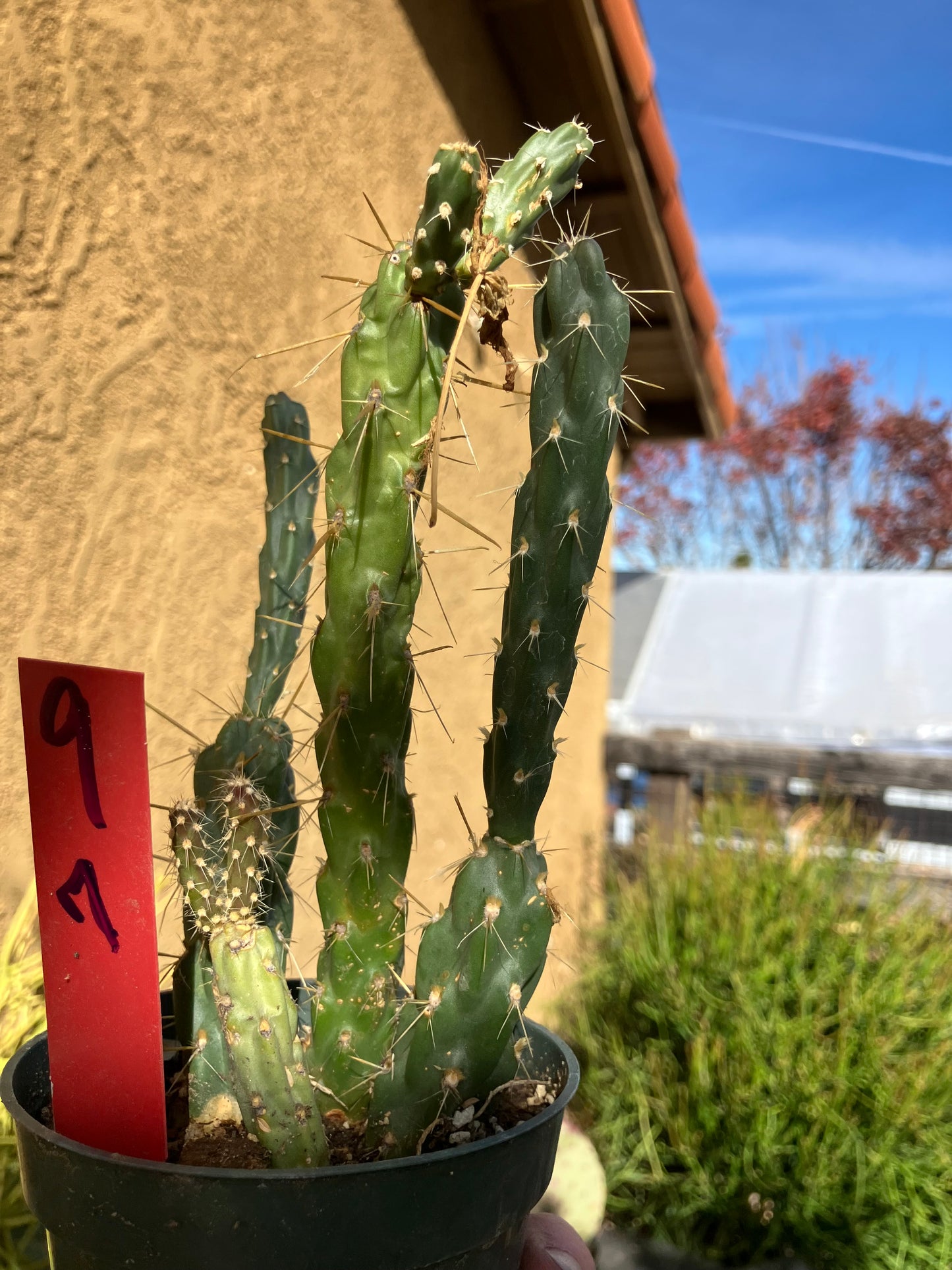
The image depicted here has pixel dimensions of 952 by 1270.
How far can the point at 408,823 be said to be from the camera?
0.81 metres

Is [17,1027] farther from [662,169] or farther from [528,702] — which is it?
[662,169]

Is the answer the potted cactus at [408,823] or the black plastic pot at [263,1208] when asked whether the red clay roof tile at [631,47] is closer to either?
the potted cactus at [408,823]

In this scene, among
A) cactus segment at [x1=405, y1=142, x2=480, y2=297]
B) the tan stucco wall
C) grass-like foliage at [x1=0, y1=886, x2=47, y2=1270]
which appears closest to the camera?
cactus segment at [x1=405, y1=142, x2=480, y2=297]

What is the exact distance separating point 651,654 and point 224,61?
4556 millimetres

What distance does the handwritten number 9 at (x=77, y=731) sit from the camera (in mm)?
623

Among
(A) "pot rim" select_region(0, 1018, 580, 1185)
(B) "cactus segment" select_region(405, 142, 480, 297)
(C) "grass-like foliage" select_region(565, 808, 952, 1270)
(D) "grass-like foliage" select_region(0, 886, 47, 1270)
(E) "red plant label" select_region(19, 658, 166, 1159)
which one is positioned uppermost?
(B) "cactus segment" select_region(405, 142, 480, 297)

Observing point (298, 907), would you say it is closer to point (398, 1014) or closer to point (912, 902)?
point (398, 1014)

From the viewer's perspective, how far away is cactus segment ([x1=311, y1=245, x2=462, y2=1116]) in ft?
2.38

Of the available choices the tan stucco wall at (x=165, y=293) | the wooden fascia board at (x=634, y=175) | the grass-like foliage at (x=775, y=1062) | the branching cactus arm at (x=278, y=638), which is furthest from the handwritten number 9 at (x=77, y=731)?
the grass-like foliage at (x=775, y=1062)

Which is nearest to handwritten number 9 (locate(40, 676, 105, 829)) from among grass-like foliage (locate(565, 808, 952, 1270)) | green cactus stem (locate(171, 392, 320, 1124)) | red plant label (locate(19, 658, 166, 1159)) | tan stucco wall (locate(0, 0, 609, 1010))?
red plant label (locate(19, 658, 166, 1159))

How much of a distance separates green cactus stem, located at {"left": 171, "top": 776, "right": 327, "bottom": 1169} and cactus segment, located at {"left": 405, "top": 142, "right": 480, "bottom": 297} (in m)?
0.43

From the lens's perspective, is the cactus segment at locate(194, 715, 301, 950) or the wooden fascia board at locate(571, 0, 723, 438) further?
the wooden fascia board at locate(571, 0, 723, 438)

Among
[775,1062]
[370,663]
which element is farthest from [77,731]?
[775,1062]

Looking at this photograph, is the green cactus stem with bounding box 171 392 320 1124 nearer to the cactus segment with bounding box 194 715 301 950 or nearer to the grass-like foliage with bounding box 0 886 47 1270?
the cactus segment with bounding box 194 715 301 950
